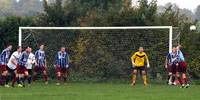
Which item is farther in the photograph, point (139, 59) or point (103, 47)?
point (103, 47)

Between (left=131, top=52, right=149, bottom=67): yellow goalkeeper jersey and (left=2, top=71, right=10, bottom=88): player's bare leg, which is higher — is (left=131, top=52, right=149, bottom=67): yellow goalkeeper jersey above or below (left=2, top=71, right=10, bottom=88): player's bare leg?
above

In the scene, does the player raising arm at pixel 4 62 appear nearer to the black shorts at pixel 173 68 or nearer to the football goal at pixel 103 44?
the football goal at pixel 103 44

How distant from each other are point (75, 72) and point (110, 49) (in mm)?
2223

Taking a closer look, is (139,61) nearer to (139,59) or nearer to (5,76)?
(139,59)

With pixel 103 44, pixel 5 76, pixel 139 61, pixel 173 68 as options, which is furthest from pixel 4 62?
pixel 173 68

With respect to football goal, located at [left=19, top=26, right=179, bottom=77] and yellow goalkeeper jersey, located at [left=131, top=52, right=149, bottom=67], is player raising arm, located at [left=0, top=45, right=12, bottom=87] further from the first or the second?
yellow goalkeeper jersey, located at [left=131, top=52, right=149, bottom=67]

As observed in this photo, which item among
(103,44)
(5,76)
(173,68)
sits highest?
(103,44)

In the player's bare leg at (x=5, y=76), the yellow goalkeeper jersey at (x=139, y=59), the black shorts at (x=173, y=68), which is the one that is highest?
the yellow goalkeeper jersey at (x=139, y=59)

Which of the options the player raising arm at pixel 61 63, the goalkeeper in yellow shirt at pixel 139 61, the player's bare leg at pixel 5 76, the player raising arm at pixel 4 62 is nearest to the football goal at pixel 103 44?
the player raising arm at pixel 61 63

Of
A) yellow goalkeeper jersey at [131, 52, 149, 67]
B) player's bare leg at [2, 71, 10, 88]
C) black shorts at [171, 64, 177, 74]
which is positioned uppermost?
yellow goalkeeper jersey at [131, 52, 149, 67]

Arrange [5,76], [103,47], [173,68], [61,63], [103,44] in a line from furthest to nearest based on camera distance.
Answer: [103,44]
[103,47]
[61,63]
[173,68]
[5,76]

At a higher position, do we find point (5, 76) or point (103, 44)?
point (103, 44)

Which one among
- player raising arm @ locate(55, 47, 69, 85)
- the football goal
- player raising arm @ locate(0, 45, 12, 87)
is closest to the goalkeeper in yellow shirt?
the football goal

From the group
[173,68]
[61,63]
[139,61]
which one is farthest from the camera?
[61,63]
